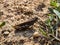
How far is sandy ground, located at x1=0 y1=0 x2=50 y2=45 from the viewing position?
5.80 feet

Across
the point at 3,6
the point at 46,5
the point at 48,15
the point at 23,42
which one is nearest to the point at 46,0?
the point at 46,5

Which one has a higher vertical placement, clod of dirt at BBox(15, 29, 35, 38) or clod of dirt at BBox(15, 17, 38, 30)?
clod of dirt at BBox(15, 17, 38, 30)

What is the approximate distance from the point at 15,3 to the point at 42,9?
12.1 inches

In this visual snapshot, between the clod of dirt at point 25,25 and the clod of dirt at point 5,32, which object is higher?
the clod of dirt at point 25,25

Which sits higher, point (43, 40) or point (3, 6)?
point (3, 6)

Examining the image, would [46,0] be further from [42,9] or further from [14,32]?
[14,32]

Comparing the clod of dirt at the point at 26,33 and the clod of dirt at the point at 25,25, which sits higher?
the clod of dirt at the point at 25,25

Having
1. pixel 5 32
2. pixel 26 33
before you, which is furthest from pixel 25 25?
pixel 5 32

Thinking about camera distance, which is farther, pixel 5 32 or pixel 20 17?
pixel 20 17

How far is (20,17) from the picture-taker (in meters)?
1.97

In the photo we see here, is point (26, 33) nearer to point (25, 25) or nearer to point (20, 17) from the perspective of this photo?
point (25, 25)

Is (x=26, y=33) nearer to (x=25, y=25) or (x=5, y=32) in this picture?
(x=25, y=25)

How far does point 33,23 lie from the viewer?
6.19 ft

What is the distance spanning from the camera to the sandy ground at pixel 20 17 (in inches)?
69.6
